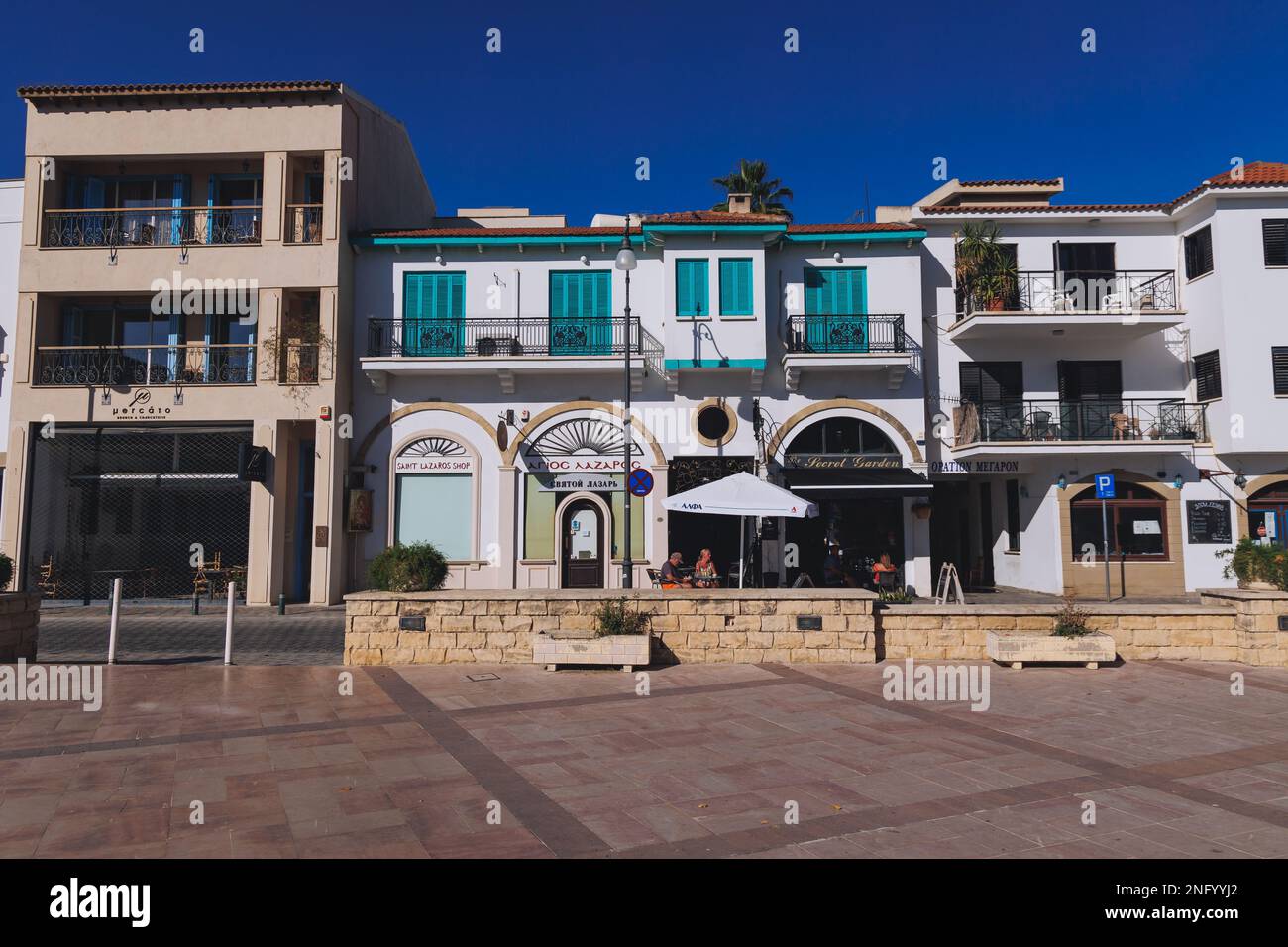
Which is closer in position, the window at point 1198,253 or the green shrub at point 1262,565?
the green shrub at point 1262,565

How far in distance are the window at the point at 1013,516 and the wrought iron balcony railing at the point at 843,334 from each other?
5038 millimetres

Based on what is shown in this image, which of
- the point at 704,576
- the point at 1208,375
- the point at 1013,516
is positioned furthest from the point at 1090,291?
the point at 704,576

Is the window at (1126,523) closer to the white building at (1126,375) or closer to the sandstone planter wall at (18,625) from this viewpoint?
the white building at (1126,375)

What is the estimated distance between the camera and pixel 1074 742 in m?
7.12

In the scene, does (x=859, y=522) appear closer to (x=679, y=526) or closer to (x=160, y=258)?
(x=679, y=526)

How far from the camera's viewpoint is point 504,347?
19.7m

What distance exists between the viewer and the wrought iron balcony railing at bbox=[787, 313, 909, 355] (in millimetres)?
19578

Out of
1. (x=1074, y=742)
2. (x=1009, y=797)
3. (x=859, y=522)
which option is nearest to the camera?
(x=1009, y=797)

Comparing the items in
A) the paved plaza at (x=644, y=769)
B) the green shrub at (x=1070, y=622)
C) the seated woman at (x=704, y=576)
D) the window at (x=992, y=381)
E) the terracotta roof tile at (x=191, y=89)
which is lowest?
the paved plaza at (x=644, y=769)

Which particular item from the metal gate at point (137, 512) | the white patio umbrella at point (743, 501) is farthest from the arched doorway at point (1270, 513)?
the metal gate at point (137, 512)

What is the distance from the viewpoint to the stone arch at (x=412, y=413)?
19.8 meters

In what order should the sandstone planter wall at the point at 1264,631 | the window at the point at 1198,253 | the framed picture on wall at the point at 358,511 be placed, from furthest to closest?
the window at the point at 1198,253 < the framed picture on wall at the point at 358,511 < the sandstone planter wall at the point at 1264,631
